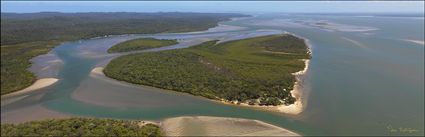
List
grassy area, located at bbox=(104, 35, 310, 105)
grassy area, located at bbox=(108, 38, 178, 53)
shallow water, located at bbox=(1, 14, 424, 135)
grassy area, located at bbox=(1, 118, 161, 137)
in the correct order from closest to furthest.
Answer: grassy area, located at bbox=(1, 118, 161, 137) → shallow water, located at bbox=(1, 14, 424, 135) → grassy area, located at bbox=(104, 35, 310, 105) → grassy area, located at bbox=(108, 38, 178, 53)

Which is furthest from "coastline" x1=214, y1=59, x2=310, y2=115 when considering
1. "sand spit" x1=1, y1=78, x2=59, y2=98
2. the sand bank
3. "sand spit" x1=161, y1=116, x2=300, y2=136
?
the sand bank

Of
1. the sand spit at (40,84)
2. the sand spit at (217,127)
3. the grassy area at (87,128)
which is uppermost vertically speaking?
the sand spit at (40,84)

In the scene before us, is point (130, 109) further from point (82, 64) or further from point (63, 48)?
point (63, 48)

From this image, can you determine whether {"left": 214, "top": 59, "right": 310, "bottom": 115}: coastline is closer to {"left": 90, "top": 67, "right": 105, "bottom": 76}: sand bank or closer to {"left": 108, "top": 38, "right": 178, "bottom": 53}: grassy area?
{"left": 90, "top": 67, "right": 105, "bottom": 76}: sand bank

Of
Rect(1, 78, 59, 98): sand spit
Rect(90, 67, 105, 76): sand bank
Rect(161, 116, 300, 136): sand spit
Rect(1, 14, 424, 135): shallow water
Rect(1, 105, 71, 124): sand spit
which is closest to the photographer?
Rect(1, 105, 71, 124): sand spit

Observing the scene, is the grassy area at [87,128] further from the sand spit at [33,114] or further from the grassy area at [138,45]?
the grassy area at [138,45]

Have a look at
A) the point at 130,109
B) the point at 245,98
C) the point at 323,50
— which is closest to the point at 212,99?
the point at 245,98

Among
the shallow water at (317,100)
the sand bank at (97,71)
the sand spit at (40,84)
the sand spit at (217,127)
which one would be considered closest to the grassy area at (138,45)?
the shallow water at (317,100)
